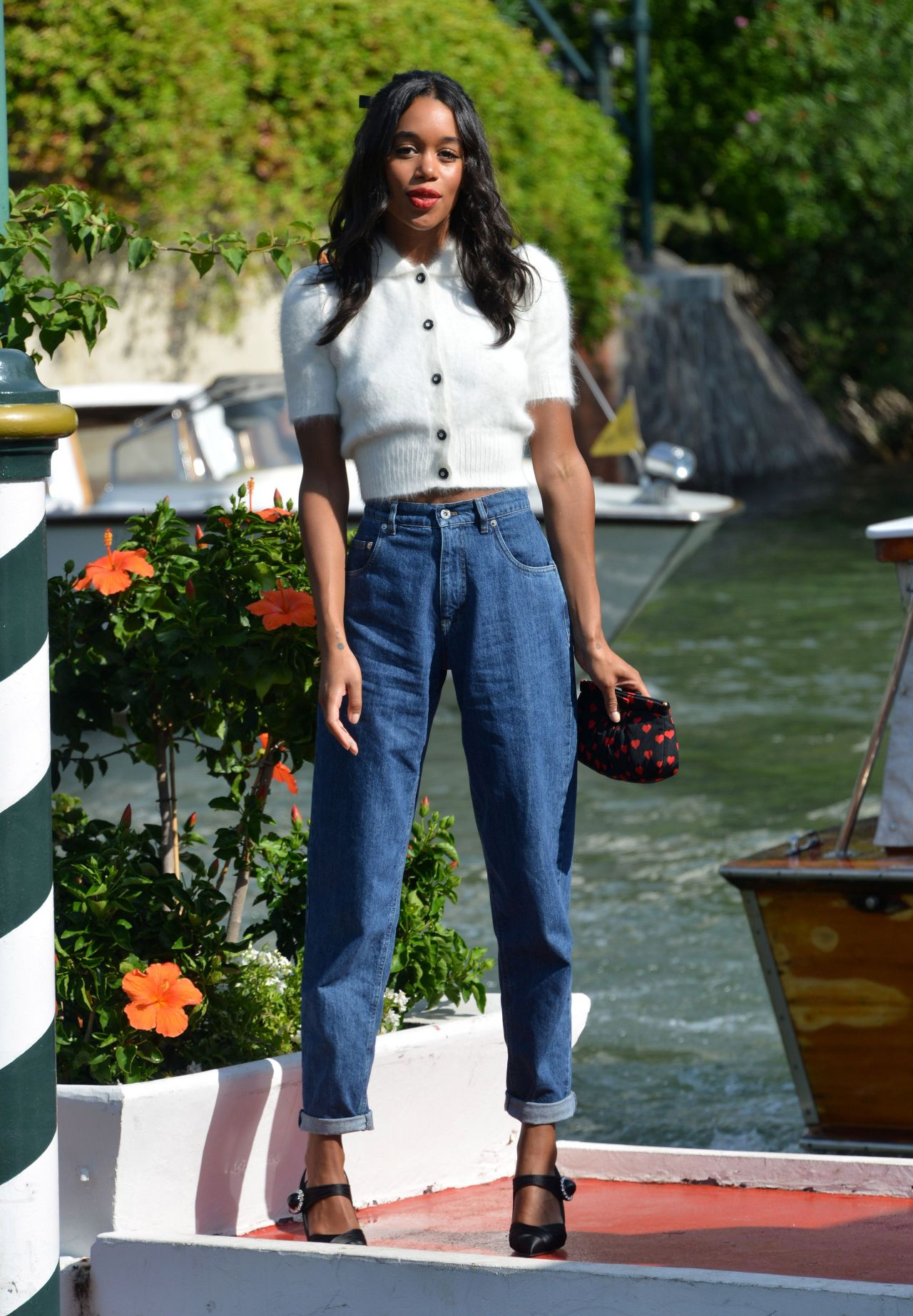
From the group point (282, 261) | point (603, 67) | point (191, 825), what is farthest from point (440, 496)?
point (603, 67)

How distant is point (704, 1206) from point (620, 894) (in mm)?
3540

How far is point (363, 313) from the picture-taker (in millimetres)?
2781

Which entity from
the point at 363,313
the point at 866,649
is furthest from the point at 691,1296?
the point at 866,649

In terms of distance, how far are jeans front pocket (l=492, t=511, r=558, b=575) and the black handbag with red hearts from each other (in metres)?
0.19

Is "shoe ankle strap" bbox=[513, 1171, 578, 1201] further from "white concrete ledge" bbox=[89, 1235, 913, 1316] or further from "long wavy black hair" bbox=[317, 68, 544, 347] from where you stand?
"long wavy black hair" bbox=[317, 68, 544, 347]

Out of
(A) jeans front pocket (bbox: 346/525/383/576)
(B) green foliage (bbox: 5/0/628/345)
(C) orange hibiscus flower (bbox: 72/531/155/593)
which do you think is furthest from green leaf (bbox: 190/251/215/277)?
(B) green foliage (bbox: 5/0/628/345)

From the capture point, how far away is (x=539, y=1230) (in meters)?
2.81

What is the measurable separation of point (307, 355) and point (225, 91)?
479 inches

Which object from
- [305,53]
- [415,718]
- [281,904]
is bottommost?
[281,904]

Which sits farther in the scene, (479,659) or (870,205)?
(870,205)

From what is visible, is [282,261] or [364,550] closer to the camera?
[364,550]

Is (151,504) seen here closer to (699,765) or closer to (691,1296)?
(699,765)

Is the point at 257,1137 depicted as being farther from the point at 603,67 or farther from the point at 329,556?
the point at 603,67

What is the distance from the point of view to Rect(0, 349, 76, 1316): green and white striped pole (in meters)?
2.38
